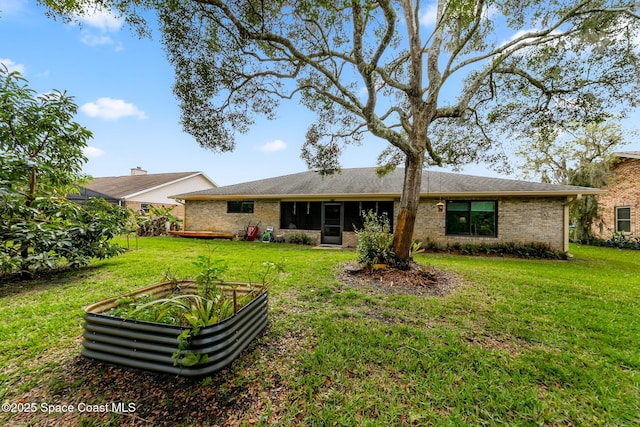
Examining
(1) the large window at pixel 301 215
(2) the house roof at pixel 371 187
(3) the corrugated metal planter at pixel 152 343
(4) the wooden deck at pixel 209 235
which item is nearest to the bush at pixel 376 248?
(3) the corrugated metal planter at pixel 152 343

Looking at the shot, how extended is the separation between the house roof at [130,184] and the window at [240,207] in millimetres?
8967

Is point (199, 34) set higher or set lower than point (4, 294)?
higher

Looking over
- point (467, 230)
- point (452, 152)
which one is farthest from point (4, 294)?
point (467, 230)

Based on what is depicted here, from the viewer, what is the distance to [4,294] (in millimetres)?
4379

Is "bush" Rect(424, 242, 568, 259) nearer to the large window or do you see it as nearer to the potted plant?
the large window

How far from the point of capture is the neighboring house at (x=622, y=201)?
502 inches

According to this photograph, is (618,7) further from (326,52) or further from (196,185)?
(196,185)

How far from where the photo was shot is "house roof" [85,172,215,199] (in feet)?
60.2

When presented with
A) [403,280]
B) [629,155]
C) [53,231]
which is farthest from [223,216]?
[629,155]

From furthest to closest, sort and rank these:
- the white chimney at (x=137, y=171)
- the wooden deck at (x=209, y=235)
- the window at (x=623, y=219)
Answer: the white chimney at (x=137, y=171) → the wooden deck at (x=209, y=235) → the window at (x=623, y=219)

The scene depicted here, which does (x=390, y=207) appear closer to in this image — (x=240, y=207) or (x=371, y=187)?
(x=371, y=187)

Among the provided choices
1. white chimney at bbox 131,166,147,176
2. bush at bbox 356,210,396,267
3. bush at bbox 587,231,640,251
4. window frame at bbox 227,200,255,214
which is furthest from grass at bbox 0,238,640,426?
white chimney at bbox 131,166,147,176

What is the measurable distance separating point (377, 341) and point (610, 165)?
751 inches

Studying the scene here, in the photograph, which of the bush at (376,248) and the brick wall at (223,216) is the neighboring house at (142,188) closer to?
the brick wall at (223,216)
